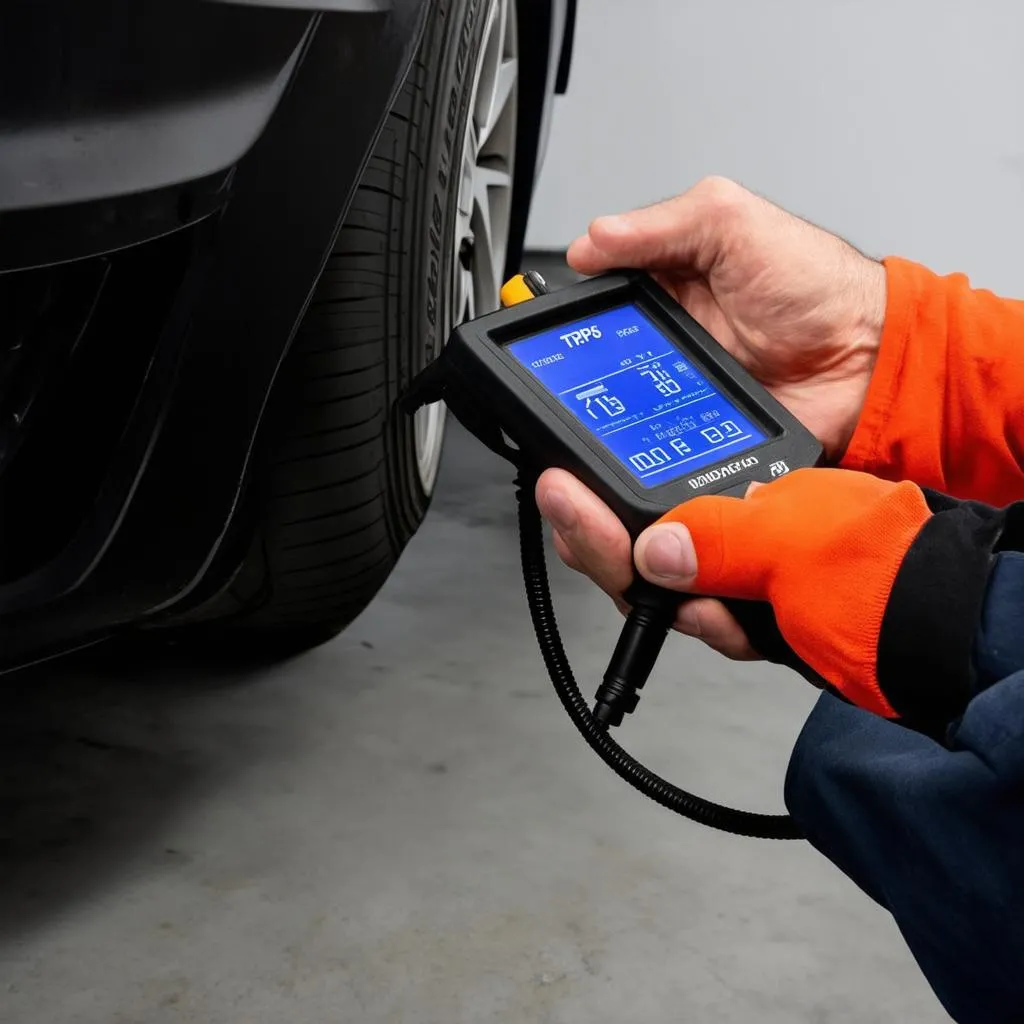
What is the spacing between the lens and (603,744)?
31.9 inches

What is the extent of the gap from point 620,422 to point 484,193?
0.66 m

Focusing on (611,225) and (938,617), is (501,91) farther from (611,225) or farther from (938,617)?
(938,617)

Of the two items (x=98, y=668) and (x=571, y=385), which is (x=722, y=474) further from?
(x=98, y=668)

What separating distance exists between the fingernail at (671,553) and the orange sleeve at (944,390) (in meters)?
0.30

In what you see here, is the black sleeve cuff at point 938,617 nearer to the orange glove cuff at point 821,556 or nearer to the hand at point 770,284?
A: the orange glove cuff at point 821,556

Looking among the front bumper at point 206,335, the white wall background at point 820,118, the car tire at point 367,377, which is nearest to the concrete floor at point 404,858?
the car tire at point 367,377

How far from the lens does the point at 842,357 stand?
1.02 m

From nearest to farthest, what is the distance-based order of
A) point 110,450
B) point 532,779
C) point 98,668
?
point 110,450 < point 532,779 < point 98,668

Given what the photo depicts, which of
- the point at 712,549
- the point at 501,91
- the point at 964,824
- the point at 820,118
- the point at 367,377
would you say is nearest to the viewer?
the point at 964,824

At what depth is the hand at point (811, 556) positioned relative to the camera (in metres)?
0.64

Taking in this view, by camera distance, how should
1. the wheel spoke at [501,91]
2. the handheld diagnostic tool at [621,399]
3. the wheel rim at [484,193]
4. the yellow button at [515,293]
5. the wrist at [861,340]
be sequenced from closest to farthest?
the handheld diagnostic tool at [621,399], the yellow button at [515,293], the wrist at [861,340], the wheel rim at [484,193], the wheel spoke at [501,91]

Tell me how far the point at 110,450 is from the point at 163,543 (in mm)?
67

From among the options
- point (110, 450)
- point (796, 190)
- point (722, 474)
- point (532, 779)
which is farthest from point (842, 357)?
point (796, 190)

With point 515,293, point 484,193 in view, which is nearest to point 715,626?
point 515,293
